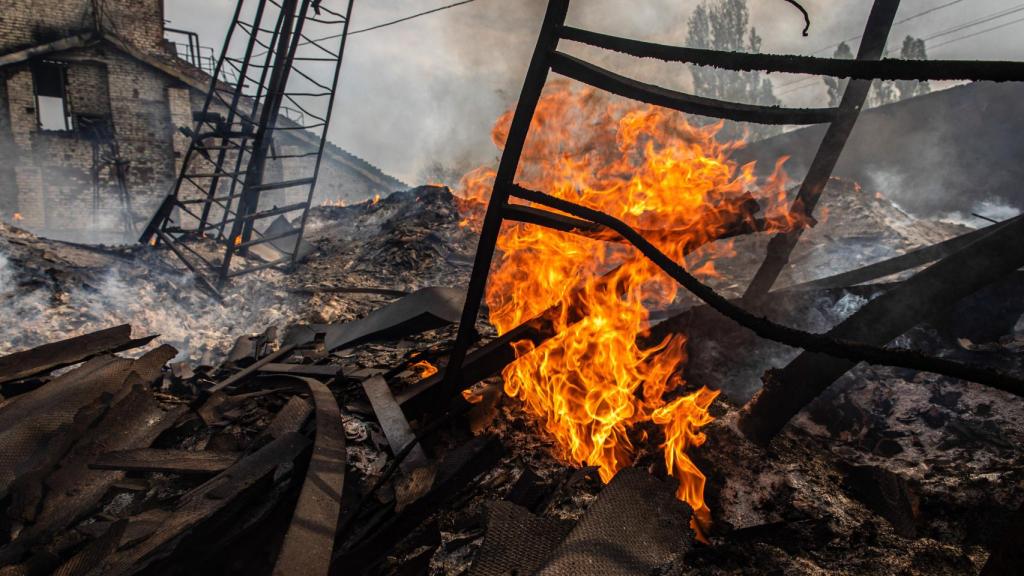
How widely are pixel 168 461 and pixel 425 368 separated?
2.05 m

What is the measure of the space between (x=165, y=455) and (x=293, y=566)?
5.56 ft

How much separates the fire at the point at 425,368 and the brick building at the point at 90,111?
868 inches

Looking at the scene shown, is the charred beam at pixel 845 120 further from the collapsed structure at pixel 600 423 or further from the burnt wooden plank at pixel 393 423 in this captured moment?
the burnt wooden plank at pixel 393 423

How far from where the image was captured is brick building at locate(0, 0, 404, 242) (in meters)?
19.2

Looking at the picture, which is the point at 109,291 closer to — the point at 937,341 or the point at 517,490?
the point at 517,490

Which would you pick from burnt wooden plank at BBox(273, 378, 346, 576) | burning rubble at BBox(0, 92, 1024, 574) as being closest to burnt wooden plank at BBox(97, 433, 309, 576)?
burning rubble at BBox(0, 92, 1024, 574)

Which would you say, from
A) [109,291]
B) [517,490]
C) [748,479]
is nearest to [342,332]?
[517,490]

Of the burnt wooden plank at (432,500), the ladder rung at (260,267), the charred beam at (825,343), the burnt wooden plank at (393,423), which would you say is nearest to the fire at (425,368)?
the burnt wooden plank at (393,423)

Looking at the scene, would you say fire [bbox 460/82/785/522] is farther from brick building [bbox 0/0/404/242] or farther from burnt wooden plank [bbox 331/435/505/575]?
brick building [bbox 0/0/404/242]

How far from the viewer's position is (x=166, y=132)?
2180 centimetres

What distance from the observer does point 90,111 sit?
20.4 meters

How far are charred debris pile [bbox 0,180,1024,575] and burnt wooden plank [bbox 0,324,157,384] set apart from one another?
0.02 metres

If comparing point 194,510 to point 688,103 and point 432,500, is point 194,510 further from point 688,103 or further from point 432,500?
point 688,103

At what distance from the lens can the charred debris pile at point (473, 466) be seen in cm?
265
